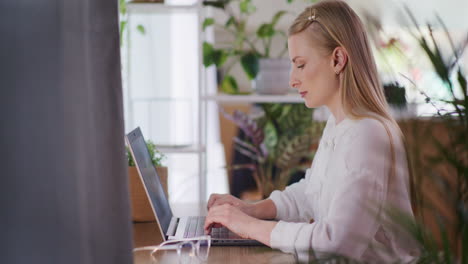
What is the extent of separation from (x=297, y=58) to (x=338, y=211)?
1.36ft

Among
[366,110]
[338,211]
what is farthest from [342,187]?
[366,110]

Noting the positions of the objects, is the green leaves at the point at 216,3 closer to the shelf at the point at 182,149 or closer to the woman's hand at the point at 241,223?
the shelf at the point at 182,149

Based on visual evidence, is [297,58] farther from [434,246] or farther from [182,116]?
[182,116]

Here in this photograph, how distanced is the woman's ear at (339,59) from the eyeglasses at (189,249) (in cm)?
47

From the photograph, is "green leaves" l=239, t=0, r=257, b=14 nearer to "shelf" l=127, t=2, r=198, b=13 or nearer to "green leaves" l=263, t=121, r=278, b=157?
"shelf" l=127, t=2, r=198, b=13

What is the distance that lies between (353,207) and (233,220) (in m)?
0.27

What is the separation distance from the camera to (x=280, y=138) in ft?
9.65

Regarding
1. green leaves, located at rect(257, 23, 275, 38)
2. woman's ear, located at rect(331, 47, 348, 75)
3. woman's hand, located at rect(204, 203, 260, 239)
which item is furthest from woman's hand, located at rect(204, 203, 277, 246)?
green leaves, located at rect(257, 23, 275, 38)

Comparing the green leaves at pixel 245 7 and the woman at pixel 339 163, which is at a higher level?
the green leaves at pixel 245 7

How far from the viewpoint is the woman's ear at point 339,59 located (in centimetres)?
130

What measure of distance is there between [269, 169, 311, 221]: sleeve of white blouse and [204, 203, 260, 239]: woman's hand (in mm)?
240

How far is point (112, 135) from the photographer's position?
27.5 inches

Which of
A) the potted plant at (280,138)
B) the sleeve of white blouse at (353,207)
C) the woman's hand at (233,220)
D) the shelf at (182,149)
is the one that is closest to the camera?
the sleeve of white blouse at (353,207)

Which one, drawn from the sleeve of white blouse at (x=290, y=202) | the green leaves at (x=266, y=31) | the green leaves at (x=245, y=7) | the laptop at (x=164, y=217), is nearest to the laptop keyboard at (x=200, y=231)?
the laptop at (x=164, y=217)
